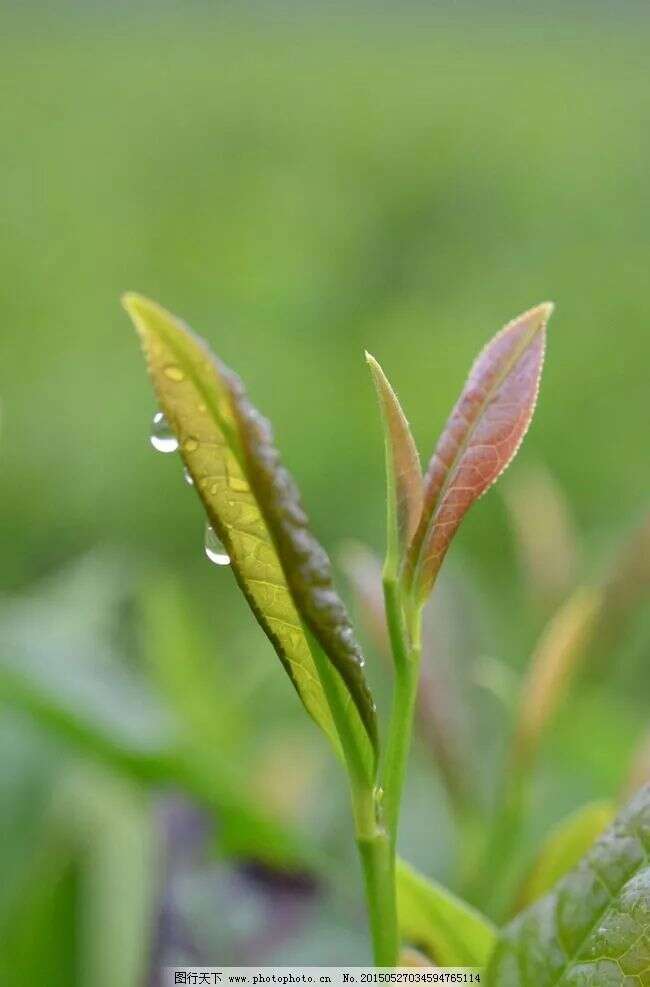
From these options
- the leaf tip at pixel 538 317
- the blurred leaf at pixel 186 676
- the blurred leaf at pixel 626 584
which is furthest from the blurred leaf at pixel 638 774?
the blurred leaf at pixel 186 676

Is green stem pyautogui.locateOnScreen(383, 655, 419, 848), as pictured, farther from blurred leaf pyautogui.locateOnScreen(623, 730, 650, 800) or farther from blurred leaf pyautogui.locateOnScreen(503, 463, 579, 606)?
blurred leaf pyautogui.locateOnScreen(503, 463, 579, 606)

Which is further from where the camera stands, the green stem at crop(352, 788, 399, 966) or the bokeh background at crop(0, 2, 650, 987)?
the bokeh background at crop(0, 2, 650, 987)

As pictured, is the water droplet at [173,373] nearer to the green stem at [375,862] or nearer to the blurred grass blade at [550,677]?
the green stem at [375,862]

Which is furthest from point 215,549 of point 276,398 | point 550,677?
point 276,398

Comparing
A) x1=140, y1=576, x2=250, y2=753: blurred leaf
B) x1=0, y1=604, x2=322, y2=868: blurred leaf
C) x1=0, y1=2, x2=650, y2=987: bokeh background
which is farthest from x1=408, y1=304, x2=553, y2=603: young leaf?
x1=140, y1=576, x2=250, y2=753: blurred leaf

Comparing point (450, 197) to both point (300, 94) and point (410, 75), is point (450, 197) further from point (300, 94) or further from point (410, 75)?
point (410, 75)

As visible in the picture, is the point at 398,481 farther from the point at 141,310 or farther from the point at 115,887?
the point at 115,887

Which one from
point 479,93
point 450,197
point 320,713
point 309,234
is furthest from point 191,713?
point 479,93
